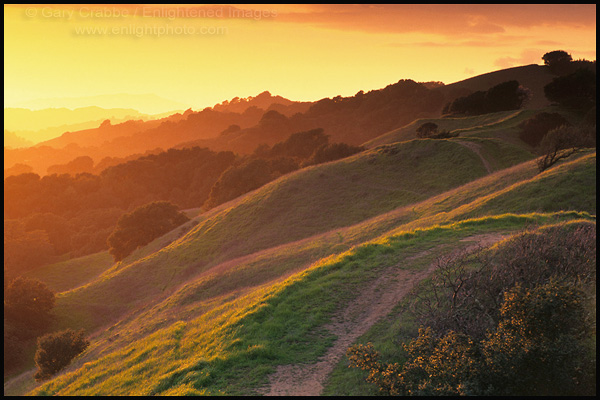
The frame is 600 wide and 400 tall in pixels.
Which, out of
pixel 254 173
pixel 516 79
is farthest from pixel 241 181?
pixel 516 79

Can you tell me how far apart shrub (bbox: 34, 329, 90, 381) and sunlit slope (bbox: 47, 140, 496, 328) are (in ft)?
27.5

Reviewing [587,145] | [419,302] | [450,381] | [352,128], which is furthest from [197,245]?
[352,128]

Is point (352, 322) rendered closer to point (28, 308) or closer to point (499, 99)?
point (28, 308)

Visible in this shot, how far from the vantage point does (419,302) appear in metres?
13.2

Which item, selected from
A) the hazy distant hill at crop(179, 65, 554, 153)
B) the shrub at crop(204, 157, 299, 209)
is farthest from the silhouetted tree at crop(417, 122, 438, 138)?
the hazy distant hill at crop(179, 65, 554, 153)

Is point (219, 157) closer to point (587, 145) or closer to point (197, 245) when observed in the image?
point (197, 245)

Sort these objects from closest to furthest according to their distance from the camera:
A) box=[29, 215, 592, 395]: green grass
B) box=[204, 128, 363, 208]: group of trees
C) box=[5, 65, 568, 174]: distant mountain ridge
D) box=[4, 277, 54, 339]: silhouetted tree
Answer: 1. box=[29, 215, 592, 395]: green grass
2. box=[4, 277, 54, 339]: silhouetted tree
3. box=[204, 128, 363, 208]: group of trees
4. box=[5, 65, 568, 174]: distant mountain ridge

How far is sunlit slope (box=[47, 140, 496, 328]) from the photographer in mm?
39312

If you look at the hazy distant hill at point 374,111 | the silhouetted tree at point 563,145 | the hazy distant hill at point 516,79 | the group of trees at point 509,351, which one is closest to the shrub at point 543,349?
the group of trees at point 509,351

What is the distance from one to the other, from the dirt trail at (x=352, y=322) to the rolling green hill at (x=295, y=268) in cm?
7

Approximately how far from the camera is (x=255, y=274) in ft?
87.4

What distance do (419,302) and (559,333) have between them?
4.94 metres

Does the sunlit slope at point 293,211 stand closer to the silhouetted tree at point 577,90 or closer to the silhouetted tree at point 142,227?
the silhouetted tree at point 142,227

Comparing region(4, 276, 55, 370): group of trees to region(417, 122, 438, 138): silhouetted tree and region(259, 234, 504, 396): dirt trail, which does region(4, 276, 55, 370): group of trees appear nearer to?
region(259, 234, 504, 396): dirt trail
